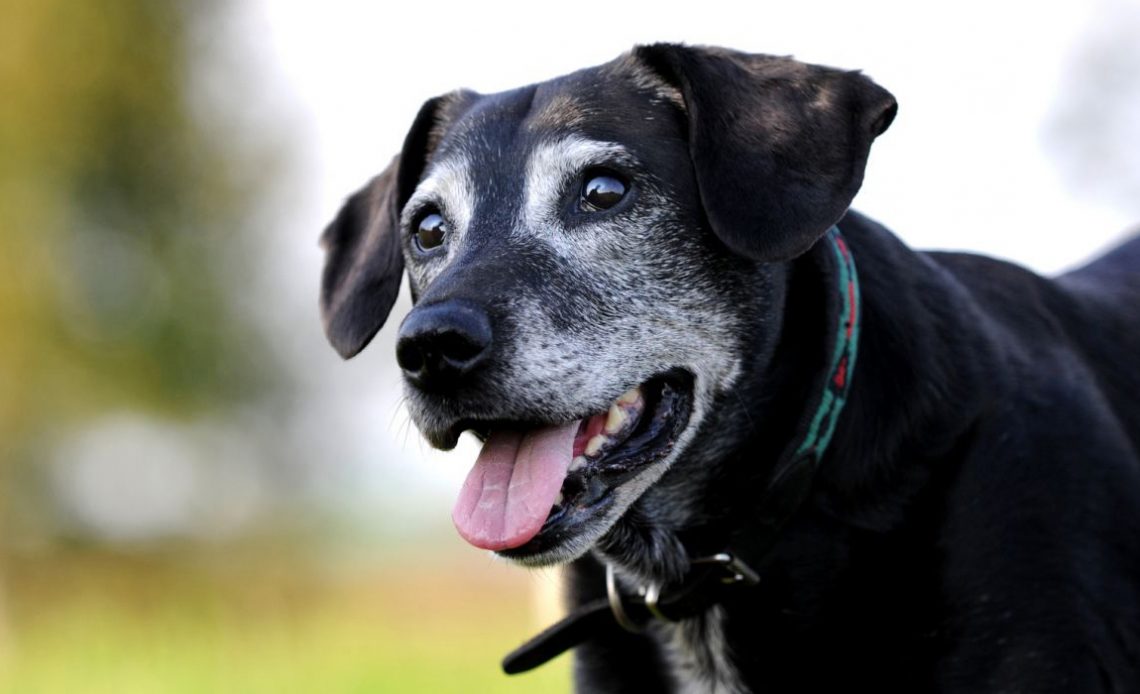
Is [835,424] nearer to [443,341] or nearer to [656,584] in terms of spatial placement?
[656,584]

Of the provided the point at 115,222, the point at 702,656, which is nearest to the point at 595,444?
the point at 702,656

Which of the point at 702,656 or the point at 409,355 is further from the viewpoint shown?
the point at 702,656

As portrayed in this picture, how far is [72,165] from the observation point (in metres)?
20.2

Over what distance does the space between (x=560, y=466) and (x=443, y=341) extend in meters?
0.40

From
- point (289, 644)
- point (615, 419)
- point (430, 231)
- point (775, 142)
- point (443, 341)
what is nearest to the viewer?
point (443, 341)

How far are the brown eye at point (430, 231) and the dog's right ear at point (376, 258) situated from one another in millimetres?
269

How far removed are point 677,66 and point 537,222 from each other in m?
0.53

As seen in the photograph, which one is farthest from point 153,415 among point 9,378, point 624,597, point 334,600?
point 624,597

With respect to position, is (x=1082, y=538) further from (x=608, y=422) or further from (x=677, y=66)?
(x=677, y=66)

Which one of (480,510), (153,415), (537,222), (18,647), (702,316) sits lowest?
(153,415)

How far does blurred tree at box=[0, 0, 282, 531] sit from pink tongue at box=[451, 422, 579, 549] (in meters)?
17.1

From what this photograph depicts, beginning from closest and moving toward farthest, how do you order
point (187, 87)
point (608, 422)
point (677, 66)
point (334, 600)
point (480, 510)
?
point (480, 510) < point (608, 422) < point (677, 66) < point (334, 600) < point (187, 87)

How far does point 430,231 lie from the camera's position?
3.63 m

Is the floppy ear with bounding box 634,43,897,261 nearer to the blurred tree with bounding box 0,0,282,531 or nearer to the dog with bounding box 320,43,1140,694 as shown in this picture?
the dog with bounding box 320,43,1140,694
